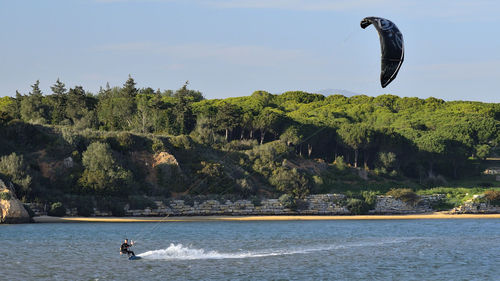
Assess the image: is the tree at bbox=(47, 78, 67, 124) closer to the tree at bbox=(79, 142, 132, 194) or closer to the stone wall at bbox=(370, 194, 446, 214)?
the tree at bbox=(79, 142, 132, 194)

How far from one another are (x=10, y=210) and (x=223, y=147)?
29.3 meters

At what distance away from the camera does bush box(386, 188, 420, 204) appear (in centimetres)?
6731

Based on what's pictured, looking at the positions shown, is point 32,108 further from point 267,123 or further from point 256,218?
point 256,218

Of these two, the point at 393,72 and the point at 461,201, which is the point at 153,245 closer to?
the point at 393,72

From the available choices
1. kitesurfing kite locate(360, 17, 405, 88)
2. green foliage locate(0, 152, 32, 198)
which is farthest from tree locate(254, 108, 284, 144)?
kitesurfing kite locate(360, 17, 405, 88)

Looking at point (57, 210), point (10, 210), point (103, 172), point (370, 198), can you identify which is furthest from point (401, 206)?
point (10, 210)

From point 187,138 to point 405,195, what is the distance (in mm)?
21723

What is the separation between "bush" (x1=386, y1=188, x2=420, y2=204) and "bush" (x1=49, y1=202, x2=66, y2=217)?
30.7 meters

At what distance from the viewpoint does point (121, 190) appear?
57844 mm

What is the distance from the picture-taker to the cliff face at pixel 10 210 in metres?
49.2

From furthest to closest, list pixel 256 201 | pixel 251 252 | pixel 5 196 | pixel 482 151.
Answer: pixel 482 151 < pixel 256 201 < pixel 5 196 < pixel 251 252

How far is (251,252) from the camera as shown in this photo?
120 feet

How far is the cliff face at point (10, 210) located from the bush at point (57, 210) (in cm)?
246

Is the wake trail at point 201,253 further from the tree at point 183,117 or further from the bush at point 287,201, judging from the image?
the tree at point 183,117
